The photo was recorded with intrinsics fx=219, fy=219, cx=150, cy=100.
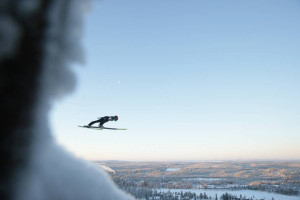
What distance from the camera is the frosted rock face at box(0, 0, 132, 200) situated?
59.9 ft

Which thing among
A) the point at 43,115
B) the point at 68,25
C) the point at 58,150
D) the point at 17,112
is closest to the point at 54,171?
the point at 58,150

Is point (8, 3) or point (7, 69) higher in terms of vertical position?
point (8, 3)

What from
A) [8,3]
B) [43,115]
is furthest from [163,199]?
[8,3]

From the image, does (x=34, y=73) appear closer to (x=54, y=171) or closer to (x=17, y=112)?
(x=17, y=112)

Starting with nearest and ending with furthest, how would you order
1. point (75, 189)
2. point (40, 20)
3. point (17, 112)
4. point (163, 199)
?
point (17, 112) → point (40, 20) → point (75, 189) → point (163, 199)

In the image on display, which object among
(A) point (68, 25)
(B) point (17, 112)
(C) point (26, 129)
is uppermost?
(A) point (68, 25)

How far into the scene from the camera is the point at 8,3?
18.1 metres

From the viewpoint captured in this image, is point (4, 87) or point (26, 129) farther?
point (26, 129)

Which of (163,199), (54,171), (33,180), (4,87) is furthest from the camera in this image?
(163,199)

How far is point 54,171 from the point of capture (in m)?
27.8

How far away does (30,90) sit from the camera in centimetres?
2095

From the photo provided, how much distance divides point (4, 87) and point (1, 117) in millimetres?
2482

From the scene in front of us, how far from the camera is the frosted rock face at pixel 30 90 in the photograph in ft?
59.9

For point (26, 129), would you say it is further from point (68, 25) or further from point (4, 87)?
point (68, 25)
